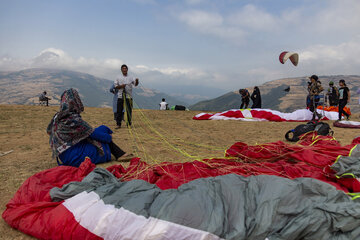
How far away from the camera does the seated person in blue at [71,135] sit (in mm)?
3480

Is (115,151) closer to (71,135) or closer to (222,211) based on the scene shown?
(71,135)

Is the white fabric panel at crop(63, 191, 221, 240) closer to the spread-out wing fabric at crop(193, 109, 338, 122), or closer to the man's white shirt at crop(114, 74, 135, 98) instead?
the man's white shirt at crop(114, 74, 135, 98)

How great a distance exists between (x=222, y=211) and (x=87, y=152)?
249 cm

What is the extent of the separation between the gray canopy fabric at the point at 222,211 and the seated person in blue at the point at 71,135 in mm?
1389

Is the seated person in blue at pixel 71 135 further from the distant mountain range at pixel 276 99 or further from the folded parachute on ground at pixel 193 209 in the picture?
the distant mountain range at pixel 276 99

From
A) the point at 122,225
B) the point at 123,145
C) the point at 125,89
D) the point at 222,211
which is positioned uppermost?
the point at 125,89

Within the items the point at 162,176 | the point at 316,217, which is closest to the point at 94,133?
the point at 162,176

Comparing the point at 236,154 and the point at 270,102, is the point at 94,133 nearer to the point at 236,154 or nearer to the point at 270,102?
the point at 236,154

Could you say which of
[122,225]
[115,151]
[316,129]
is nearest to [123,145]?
[115,151]

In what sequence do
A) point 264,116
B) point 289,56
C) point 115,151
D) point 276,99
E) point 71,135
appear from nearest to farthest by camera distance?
point 71,135 < point 115,151 < point 289,56 < point 264,116 < point 276,99

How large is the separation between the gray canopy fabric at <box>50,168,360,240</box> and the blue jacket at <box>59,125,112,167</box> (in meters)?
1.37

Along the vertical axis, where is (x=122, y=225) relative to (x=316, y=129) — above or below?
below

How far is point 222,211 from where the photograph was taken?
1897 mm

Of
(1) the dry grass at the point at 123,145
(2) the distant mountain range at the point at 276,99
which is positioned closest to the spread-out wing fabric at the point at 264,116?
(1) the dry grass at the point at 123,145
